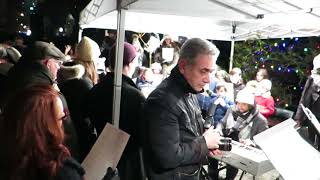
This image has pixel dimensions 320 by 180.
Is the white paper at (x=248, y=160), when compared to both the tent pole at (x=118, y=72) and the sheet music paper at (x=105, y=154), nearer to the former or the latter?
the tent pole at (x=118, y=72)

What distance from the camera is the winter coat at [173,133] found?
1.96m

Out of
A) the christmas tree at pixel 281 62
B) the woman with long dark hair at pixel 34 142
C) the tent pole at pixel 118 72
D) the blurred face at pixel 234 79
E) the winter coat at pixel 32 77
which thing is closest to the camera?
the woman with long dark hair at pixel 34 142

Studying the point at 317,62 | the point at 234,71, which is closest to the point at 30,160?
the point at 317,62

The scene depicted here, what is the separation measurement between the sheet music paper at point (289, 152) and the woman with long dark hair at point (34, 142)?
88 cm

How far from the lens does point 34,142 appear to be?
1.38 metres

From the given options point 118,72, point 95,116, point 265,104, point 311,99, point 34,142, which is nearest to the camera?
point 34,142

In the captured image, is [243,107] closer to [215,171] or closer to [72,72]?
[215,171]

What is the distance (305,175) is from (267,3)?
81.5 inches

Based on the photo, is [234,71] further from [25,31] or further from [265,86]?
[25,31]

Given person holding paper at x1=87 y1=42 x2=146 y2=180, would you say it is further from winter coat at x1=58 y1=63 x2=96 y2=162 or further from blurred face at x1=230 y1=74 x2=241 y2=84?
blurred face at x1=230 y1=74 x2=241 y2=84

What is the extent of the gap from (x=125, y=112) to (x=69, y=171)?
4.65ft

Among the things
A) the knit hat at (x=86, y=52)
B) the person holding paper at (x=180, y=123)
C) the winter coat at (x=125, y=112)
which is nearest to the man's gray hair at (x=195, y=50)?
the person holding paper at (x=180, y=123)

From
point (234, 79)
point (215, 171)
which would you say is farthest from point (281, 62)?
point (215, 171)

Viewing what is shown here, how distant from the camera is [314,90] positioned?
521 centimetres
